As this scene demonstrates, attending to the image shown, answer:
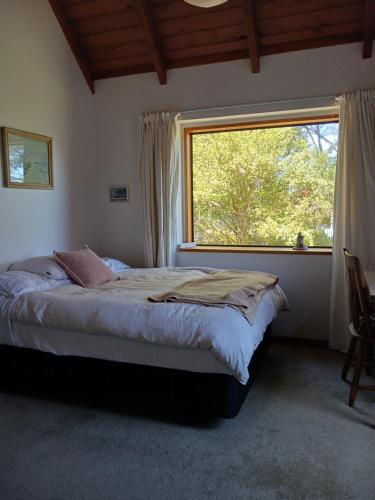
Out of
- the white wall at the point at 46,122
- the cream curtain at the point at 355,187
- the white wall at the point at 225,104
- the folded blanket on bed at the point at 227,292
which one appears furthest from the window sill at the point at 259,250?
the white wall at the point at 46,122

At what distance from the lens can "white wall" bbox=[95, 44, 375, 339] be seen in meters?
3.58

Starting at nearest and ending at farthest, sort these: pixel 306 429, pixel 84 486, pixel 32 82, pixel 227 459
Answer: pixel 84 486 → pixel 227 459 → pixel 306 429 → pixel 32 82

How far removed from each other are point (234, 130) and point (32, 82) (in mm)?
1966

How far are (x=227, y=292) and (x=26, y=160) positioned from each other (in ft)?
7.15

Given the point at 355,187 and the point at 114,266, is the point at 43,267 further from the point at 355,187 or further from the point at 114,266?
the point at 355,187

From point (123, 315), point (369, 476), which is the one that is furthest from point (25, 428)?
point (369, 476)

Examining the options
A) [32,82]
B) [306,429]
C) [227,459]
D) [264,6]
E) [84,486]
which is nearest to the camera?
[84,486]

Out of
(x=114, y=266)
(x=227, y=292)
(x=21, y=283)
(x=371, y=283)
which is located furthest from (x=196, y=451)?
(x=114, y=266)

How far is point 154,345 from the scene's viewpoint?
2.40 meters

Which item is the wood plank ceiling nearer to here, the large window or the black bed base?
the large window

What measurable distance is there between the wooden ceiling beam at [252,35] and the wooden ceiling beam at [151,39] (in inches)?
35.0

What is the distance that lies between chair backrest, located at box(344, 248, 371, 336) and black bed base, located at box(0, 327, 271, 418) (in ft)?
2.43

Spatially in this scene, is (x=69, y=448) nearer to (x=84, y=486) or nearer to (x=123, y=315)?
(x=84, y=486)

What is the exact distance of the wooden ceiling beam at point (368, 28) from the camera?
3.13 meters
